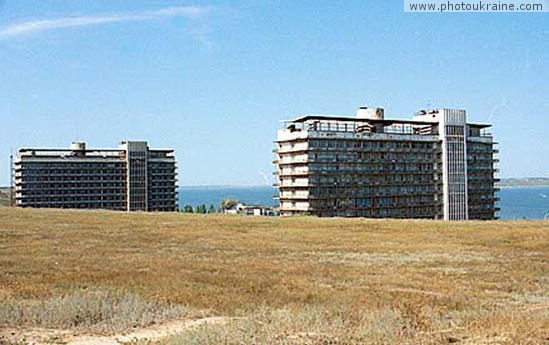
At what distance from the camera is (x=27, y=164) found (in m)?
174

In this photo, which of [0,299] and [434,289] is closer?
[0,299]

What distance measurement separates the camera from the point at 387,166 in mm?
128750

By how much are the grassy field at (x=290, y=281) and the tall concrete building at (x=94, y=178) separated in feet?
384

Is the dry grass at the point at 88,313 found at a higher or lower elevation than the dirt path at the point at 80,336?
higher

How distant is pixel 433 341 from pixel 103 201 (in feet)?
579

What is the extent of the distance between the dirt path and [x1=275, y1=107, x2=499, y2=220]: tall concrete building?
101m

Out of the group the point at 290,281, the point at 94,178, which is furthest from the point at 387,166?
the point at 290,281

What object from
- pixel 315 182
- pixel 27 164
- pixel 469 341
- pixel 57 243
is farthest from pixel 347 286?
pixel 27 164

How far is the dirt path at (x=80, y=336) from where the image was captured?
16141 millimetres

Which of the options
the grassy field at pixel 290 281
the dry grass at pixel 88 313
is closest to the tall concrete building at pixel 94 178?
the grassy field at pixel 290 281

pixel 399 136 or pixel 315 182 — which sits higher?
pixel 399 136

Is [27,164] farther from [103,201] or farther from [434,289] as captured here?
[434,289]

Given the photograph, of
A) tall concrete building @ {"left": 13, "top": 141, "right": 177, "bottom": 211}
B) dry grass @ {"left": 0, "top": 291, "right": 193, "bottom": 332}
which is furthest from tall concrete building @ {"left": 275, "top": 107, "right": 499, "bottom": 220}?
dry grass @ {"left": 0, "top": 291, "right": 193, "bottom": 332}

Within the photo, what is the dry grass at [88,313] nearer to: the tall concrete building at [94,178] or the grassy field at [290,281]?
the grassy field at [290,281]
